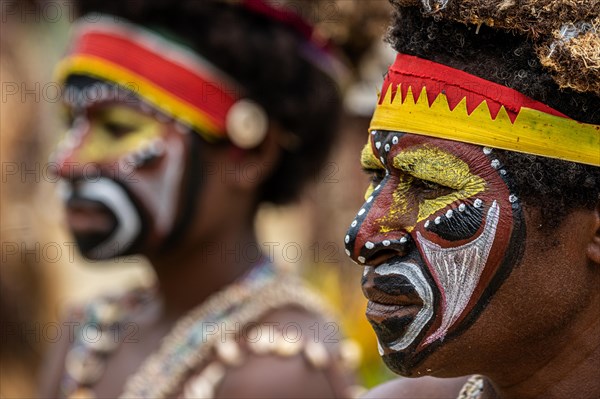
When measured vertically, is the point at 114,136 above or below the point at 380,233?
above

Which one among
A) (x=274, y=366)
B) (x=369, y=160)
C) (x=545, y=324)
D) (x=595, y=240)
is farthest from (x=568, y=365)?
(x=274, y=366)

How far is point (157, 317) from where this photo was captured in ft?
13.9

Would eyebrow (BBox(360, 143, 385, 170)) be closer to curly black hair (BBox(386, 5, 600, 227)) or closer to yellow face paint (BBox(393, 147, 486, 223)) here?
yellow face paint (BBox(393, 147, 486, 223))

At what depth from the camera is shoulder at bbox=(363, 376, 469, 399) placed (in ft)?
8.12

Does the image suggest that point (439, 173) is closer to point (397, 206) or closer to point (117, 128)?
point (397, 206)

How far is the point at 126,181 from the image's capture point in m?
3.95

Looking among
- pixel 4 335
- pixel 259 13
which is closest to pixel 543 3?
pixel 259 13

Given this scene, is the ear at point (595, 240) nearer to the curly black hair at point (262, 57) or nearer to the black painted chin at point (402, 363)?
the black painted chin at point (402, 363)

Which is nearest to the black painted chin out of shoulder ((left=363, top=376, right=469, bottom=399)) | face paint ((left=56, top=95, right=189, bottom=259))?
shoulder ((left=363, top=376, right=469, bottom=399))

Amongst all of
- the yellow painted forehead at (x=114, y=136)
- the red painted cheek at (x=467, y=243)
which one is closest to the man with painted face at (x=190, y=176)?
the yellow painted forehead at (x=114, y=136)

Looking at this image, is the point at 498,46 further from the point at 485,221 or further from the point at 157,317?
the point at 157,317

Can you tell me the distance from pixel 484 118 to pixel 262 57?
6.96ft

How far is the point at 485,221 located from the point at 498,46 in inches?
14.1

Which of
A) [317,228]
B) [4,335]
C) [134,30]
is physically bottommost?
[4,335]
